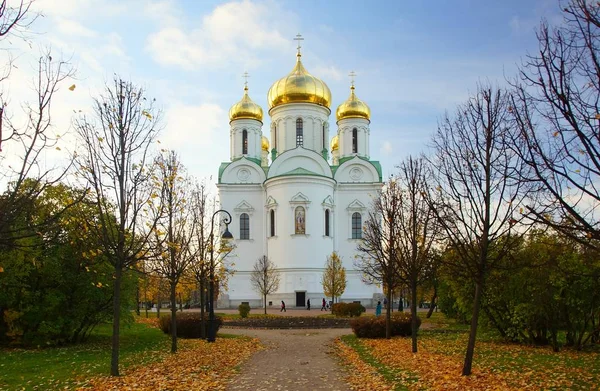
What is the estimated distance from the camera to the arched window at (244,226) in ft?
169

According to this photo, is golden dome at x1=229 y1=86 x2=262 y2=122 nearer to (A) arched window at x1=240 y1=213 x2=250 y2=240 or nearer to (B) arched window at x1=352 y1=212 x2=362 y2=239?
(A) arched window at x1=240 y1=213 x2=250 y2=240

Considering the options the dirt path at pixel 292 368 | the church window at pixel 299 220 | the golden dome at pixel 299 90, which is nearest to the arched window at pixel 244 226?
the church window at pixel 299 220

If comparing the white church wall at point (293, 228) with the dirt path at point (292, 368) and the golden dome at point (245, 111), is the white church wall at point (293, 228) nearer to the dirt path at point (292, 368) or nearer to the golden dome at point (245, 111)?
the golden dome at point (245, 111)

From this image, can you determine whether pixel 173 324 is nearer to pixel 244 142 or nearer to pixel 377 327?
pixel 377 327

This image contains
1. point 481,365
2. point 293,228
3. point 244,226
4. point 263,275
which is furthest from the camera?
point 244,226

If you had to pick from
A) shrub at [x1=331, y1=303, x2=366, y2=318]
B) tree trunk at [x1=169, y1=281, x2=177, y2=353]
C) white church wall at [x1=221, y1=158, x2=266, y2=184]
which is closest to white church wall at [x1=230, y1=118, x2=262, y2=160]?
white church wall at [x1=221, y1=158, x2=266, y2=184]

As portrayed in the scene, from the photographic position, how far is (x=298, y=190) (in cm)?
4881

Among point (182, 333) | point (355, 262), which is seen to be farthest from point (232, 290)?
point (182, 333)

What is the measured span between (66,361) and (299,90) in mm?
41615

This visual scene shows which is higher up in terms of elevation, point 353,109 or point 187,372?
point 353,109

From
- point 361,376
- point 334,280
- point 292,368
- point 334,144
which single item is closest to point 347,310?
point 334,280

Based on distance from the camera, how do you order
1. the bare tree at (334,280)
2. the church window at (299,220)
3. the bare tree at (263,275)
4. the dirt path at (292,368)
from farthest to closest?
the church window at (299,220), the bare tree at (263,275), the bare tree at (334,280), the dirt path at (292,368)

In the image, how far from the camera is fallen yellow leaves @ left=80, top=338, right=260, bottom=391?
10.6 m

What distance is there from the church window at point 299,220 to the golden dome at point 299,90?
1082 centimetres
